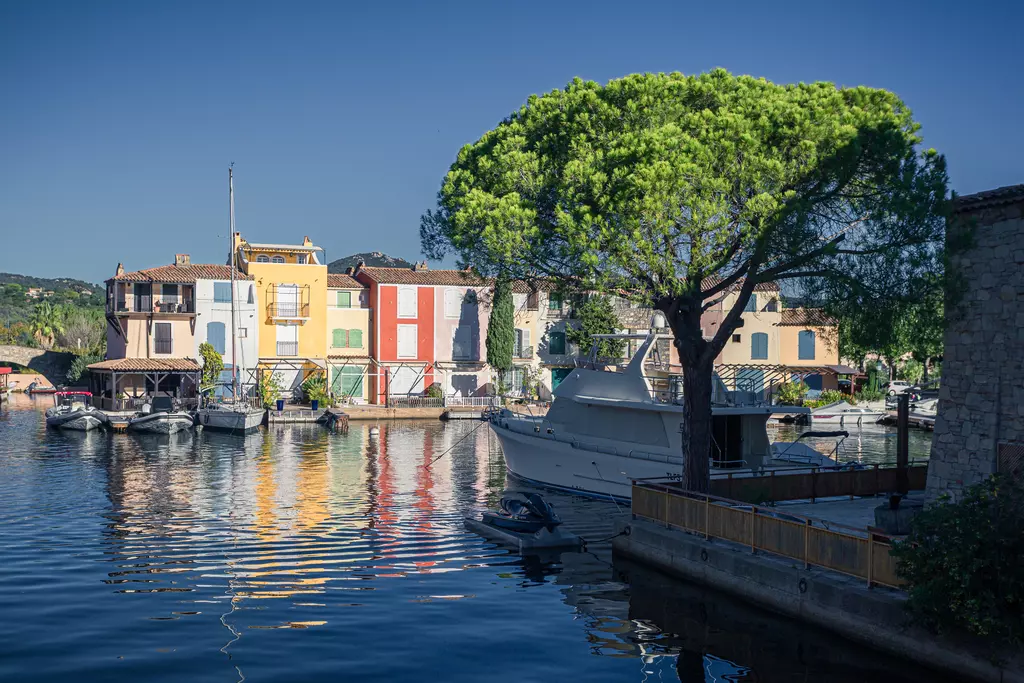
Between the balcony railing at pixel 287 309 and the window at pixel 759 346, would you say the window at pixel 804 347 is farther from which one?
the balcony railing at pixel 287 309

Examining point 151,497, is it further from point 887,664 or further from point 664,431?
point 887,664

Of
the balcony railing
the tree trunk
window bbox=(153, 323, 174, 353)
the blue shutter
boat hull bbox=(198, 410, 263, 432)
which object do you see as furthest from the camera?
Result: the balcony railing

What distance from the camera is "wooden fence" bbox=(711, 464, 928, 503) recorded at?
856 inches

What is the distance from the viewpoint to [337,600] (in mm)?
17078

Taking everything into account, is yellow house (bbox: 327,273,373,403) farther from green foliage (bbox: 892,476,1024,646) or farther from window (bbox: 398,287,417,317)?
green foliage (bbox: 892,476,1024,646)

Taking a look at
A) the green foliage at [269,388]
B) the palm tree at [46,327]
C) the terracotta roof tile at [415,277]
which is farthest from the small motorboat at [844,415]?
the palm tree at [46,327]

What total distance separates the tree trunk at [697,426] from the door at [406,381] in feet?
139

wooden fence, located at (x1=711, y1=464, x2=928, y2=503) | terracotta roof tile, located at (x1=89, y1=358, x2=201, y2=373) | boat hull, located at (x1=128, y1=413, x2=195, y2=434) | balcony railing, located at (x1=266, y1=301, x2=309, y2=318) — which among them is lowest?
boat hull, located at (x1=128, y1=413, x2=195, y2=434)

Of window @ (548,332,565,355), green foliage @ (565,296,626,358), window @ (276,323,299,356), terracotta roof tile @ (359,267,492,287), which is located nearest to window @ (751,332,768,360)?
green foliage @ (565,296,626,358)

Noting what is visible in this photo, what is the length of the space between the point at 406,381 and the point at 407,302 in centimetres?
525

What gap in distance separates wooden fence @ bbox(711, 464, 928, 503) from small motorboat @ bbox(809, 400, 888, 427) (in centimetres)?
3036

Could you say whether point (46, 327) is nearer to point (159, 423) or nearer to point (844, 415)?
point (159, 423)

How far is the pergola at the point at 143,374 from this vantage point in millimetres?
53750

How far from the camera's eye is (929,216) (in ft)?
61.4
